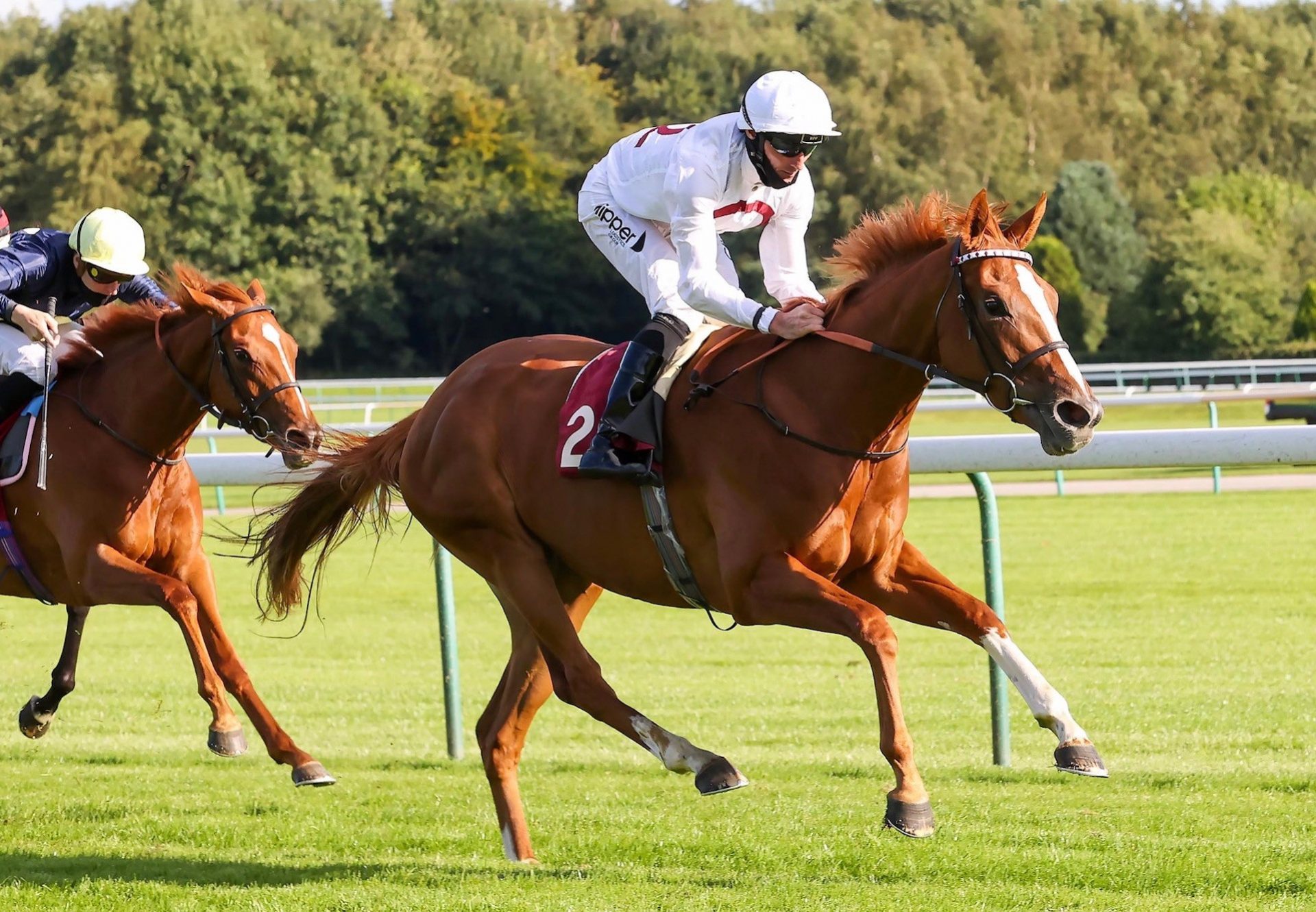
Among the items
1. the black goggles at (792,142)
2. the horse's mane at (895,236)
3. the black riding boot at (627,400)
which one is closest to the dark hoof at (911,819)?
the black riding boot at (627,400)

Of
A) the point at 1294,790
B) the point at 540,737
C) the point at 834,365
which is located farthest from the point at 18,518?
the point at 1294,790

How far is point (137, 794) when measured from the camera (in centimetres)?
586

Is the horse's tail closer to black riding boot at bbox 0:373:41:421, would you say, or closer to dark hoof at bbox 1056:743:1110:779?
black riding boot at bbox 0:373:41:421

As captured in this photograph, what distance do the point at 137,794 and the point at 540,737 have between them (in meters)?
2.08

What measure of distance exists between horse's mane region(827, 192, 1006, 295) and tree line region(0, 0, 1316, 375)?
113 ft

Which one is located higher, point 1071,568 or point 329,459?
point 329,459

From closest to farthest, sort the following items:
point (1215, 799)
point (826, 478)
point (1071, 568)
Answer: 1. point (826, 478)
2. point (1215, 799)
3. point (1071, 568)

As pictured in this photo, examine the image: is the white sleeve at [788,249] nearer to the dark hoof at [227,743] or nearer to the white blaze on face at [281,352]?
the white blaze on face at [281,352]

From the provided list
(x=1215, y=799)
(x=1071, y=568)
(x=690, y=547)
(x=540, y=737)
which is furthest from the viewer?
(x=1071, y=568)

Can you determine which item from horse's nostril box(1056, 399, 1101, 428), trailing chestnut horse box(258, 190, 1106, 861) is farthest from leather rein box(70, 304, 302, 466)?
horse's nostril box(1056, 399, 1101, 428)

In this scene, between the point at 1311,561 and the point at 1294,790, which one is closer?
the point at 1294,790

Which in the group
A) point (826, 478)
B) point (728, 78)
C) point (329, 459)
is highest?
point (826, 478)

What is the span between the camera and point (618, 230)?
516cm

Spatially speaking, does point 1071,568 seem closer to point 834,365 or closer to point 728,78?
point 834,365
